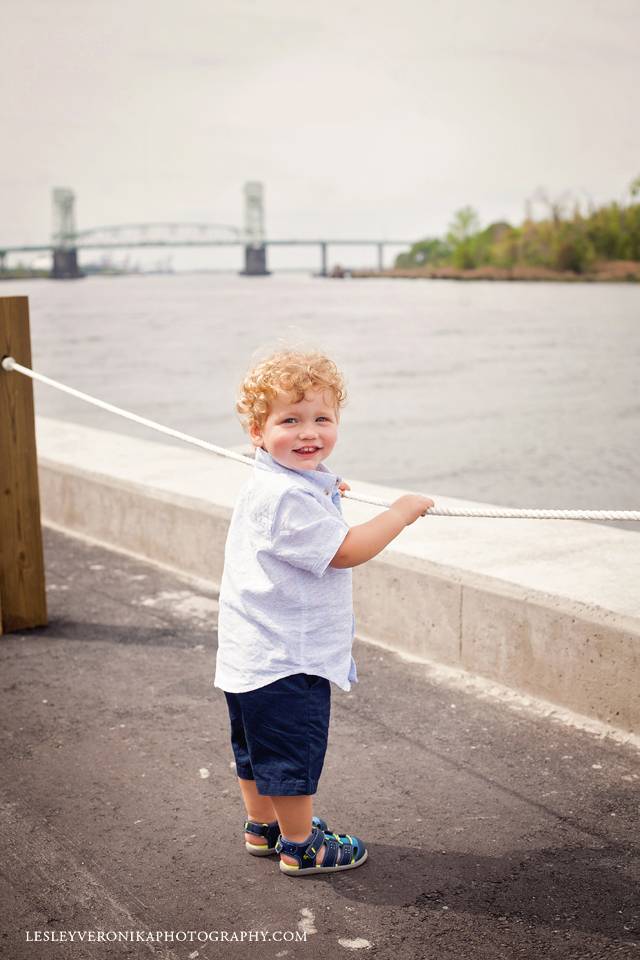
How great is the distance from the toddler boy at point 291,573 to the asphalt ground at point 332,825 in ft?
0.95

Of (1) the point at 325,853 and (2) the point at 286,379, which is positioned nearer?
(2) the point at 286,379

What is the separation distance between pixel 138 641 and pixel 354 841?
1.86 m

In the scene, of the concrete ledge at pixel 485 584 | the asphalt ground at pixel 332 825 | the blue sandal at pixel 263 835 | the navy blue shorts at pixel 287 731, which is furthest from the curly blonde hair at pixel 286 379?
the concrete ledge at pixel 485 584

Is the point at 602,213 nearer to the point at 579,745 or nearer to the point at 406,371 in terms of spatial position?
the point at 406,371

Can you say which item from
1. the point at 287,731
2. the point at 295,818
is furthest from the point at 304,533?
the point at 295,818

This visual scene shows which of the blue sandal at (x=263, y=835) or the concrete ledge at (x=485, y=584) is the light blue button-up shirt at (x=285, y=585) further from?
the concrete ledge at (x=485, y=584)

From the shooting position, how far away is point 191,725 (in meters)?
3.67

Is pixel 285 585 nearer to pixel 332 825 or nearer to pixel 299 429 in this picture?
pixel 299 429

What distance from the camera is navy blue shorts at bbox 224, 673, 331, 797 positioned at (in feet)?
8.73

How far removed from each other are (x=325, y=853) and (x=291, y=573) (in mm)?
693

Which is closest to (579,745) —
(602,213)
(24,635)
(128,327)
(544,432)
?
(24,635)

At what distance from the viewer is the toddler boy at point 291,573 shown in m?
2.59

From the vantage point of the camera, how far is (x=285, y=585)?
2.64 m

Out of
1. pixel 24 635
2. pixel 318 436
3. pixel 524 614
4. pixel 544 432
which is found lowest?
pixel 544 432
